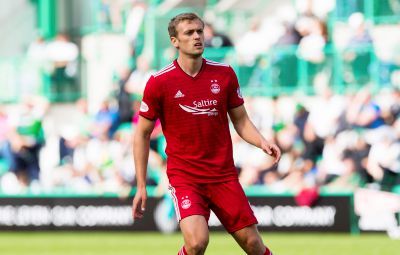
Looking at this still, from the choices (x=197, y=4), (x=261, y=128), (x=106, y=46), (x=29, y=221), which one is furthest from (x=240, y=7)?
(x=29, y=221)

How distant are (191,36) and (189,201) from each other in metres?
1.31

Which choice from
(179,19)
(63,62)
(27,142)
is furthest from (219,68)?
(63,62)

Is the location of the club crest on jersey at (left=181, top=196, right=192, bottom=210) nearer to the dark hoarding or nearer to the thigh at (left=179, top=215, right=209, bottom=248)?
the thigh at (left=179, top=215, right=209, bottom=248)

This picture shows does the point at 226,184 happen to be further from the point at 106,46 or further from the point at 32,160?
the point at 106,46

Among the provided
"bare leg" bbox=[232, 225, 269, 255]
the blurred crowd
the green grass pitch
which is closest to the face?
"bare leg" bbox=[232, 225, 269, 255]

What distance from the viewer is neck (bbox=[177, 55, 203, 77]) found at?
9016mm

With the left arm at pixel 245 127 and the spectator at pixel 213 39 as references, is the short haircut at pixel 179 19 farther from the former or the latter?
the spectator at pixel 213 39

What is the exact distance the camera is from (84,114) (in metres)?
21.2

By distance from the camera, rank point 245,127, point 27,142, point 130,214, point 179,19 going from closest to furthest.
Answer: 1. point 179,19
2. point 245,127
3. point 130,214
4. point 27,142

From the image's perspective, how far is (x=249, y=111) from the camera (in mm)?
18453

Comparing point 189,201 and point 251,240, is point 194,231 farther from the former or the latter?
point 251,240

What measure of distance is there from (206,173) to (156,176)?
956 centimetres

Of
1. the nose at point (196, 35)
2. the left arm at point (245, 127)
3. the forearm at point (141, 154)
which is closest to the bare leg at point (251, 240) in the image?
the left arm at point (245, 127)

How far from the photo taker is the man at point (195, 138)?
8891 millimetres
